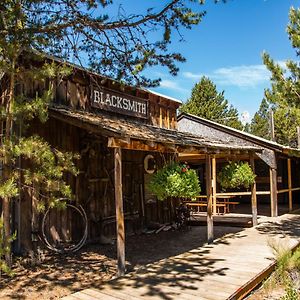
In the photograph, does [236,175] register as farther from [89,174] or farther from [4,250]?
[4,250]

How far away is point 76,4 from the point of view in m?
5.52

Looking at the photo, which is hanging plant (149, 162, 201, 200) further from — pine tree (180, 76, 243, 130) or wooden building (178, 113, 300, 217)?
pine tree (180, 76, 243, 130)

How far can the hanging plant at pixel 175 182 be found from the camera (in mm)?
6055

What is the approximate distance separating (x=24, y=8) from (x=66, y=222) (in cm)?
408

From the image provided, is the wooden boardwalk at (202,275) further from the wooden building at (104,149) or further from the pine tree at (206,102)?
the pine tree at (206,102)

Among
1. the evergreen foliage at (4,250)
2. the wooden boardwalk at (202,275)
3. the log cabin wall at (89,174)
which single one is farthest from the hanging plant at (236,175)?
the evergreen foliage at (4,250)

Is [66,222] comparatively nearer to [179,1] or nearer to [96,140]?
[96,140]

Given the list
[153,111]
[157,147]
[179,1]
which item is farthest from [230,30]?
[157,147]

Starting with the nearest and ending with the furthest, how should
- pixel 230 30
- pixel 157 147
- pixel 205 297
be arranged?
pixel 205 297, pixel 157 147, pixel 230 30

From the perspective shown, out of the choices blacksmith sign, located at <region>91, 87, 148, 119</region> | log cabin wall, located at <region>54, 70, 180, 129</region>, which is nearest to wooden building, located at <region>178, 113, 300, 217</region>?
log cabin wall, located at <region>54, 70, 180, 129</region>

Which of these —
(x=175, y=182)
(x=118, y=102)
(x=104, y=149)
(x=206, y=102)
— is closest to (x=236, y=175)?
(x=175, y=182)

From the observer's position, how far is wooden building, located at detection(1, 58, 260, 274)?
5.75 meters

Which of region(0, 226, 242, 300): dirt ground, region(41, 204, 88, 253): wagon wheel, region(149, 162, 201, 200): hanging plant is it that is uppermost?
region(149, 162, 201, 200): hanging plant

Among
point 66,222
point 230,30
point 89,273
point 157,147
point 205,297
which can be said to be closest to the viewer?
point 205,297
